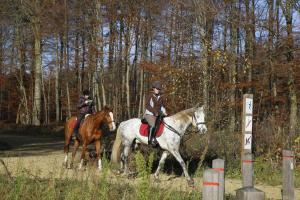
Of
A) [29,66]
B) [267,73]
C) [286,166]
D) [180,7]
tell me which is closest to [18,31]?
[29,66]

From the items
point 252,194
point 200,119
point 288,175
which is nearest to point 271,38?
point 200,119

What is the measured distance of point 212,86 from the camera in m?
18.8

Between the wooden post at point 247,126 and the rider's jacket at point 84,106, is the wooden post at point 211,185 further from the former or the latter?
the rider's jacket at point 84,106

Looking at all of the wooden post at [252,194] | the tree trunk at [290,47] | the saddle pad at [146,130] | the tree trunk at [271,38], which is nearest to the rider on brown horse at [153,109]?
the saddle pad at [146,130]

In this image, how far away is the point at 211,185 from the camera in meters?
4.31

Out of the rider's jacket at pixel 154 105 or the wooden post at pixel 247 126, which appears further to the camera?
the rider's jacket at pixel 154 105

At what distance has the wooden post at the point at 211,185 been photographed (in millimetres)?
4293

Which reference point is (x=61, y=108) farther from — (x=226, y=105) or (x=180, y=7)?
(x=226, y=105)

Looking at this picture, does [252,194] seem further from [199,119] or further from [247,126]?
[199,119]

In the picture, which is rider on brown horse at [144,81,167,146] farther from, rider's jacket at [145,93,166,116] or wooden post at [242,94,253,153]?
wooden post at [242,94,253,153]

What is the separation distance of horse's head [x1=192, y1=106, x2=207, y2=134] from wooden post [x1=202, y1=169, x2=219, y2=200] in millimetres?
8924

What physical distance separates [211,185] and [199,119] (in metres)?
9.12

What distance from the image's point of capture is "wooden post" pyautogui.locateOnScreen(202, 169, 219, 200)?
4.29 meters

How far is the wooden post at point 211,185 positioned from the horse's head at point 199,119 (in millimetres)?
8924
